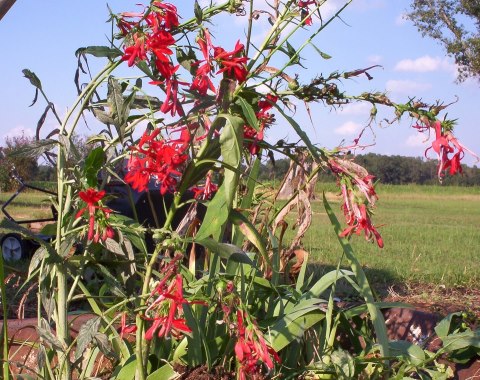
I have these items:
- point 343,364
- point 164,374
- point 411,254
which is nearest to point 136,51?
point 164,374

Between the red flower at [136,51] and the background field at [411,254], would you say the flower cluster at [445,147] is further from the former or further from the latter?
the background field at [411,254]

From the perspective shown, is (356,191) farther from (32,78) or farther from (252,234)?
(32,78)

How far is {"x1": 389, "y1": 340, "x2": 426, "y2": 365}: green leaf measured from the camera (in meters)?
1.55

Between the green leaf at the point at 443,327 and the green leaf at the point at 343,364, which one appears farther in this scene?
the green leaf at the point at 443,327

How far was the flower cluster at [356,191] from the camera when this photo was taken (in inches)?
44.4

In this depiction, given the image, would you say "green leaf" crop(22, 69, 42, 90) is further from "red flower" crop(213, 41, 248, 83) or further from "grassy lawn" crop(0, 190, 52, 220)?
"grassy lawn" crop(0, 190, 52, 220)

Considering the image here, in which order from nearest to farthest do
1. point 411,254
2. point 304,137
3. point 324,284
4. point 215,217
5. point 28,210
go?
point 304,137 < point 215,217 < point 324,284 < point 411,254 < point 28,210

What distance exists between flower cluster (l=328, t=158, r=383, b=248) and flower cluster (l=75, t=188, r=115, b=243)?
1.17 feet

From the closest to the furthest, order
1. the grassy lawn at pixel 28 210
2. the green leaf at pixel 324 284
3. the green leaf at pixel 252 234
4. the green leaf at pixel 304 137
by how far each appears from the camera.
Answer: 1. the green leaf at pixel 304 137
2. the green leaf at pixel 252 234
3. the green leaf at pixel 324 284
4. the grassy lawn at pixel 28 210

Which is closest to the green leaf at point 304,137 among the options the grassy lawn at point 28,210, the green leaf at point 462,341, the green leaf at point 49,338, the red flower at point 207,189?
the red flower at point 207,189

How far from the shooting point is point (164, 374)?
135 cm

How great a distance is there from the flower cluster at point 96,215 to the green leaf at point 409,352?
748 millimetres

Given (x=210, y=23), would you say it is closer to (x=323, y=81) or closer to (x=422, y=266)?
(x=323, y=81)

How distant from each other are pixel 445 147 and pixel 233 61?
36cm
